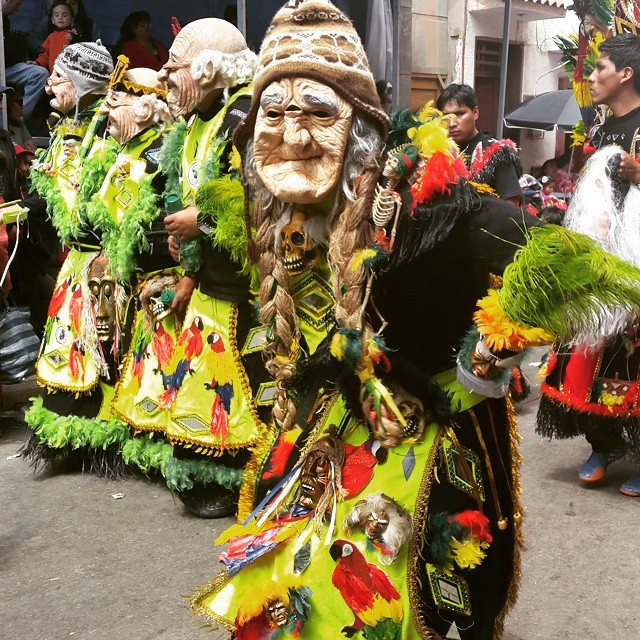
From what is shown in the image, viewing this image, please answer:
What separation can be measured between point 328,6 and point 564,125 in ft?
35.8

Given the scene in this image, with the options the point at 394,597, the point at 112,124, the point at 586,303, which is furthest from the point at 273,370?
the point at 112,124

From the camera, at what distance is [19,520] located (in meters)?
4.48

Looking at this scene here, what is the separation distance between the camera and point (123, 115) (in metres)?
4.86

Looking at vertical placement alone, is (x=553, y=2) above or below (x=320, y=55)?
below

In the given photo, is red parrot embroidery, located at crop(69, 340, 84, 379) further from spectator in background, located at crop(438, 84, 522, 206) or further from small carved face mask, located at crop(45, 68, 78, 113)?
spectator in background, located at crop(438, 84, 522, 206)

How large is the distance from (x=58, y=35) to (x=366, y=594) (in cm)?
704

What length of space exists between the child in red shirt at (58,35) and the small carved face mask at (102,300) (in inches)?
144

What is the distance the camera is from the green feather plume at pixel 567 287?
77.8 inches

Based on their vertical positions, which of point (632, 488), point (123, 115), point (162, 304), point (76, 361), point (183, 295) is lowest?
point (632, 488)

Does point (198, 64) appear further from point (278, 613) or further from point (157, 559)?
point (278, 613)

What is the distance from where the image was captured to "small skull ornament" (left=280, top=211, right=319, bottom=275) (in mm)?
2463

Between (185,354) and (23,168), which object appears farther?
(23,168)

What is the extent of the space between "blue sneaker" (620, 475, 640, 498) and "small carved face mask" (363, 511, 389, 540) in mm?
2916

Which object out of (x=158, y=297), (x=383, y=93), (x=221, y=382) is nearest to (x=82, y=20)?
(x=158, y=297)
